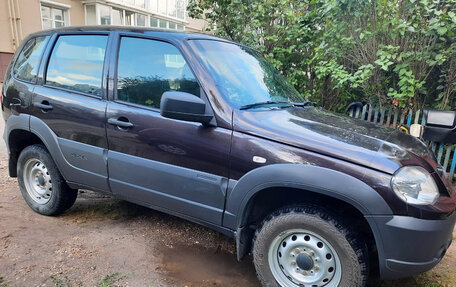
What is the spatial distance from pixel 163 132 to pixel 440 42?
4.28m

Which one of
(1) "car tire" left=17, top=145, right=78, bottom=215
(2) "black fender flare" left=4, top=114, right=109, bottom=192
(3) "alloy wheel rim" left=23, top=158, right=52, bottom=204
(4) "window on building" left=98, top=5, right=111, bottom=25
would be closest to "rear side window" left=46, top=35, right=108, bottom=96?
(2) "black fender flare" left=4, top=114, right=109, bottom=192

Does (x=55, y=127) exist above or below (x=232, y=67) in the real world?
below

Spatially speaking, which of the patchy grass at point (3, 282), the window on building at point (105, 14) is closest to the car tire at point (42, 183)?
the patchy grass at point (3, 282)

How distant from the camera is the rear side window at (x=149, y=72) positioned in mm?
2729

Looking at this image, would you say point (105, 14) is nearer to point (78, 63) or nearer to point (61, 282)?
point (78, 63)

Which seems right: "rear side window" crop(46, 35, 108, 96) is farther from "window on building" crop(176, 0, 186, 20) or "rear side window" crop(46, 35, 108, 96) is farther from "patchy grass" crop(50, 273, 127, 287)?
"window on building" crop(176, 0, 186, 20)

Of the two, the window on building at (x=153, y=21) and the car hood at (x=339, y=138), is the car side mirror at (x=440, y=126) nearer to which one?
the car hood at (x=339, y=138)

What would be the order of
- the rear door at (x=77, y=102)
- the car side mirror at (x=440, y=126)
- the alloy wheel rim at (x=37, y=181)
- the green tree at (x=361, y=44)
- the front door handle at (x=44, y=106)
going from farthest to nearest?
the green tree at (x=361, y=44), the car side mirror at (x=440, y=126), the alloy wheel rim at (x=37, y=181), the front door handle at (x=44, y=106), the rear door at (x=77, y=102)

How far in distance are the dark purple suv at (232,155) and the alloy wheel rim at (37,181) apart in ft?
0.09

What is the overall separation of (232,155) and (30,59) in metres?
2.75

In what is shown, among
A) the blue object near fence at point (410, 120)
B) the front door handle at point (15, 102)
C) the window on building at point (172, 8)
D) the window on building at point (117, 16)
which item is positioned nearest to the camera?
the front door handle at point (15, 102)

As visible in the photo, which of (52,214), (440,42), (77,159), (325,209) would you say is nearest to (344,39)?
(440,42)

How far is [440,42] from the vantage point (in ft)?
15.1

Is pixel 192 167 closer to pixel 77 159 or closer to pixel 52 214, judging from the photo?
pixel 77 159
